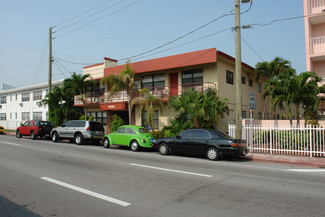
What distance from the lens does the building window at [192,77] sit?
18.6m

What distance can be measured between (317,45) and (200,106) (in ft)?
35.5

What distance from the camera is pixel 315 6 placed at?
18375 millimetres

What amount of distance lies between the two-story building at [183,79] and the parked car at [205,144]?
Result: 568 centimetres

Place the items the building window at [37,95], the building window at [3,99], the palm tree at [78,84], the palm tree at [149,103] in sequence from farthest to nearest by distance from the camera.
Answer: the building window at [3,99] < the building window at [37,95] < the palm tree at [78,84] < the palm tree at [149,103]

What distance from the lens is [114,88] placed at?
18359 millimetres

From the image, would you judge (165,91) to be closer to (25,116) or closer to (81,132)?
(81,132)

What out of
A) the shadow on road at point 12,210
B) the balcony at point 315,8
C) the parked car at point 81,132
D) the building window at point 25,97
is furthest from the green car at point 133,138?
the building window at point 25,97

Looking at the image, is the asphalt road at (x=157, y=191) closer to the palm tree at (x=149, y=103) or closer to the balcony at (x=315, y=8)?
the palm tree at (x=149, y=103)

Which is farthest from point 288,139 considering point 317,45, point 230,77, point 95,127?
point 95,127

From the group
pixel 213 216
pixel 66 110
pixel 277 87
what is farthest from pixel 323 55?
pixel 66 110

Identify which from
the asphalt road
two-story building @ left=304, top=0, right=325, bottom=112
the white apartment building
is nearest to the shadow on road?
the asphalt road

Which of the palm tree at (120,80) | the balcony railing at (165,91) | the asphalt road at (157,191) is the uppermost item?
the palm tree at (120,80)

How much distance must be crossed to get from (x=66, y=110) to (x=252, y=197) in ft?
77.6

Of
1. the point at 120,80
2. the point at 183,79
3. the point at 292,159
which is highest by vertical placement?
the point at 183,79
